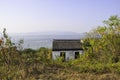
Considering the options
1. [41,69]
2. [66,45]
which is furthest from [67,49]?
[41,69]

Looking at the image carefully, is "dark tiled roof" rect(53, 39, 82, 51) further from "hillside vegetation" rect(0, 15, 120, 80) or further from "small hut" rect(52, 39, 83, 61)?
"hillside vegetation" rect(0, 15, 120, 80)

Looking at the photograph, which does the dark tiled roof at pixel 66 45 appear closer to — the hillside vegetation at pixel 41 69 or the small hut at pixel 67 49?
the small hut at pixel 67 49

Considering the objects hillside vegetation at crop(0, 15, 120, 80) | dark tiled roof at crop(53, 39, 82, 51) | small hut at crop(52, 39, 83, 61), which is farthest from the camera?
dark tiled roof at crop(53, 39, 82, 51)

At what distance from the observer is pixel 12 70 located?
10422 millimetres

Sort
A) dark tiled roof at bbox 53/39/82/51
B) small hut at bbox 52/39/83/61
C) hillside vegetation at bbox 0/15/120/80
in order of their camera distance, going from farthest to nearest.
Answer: dark tiled roof at bbox 53/39/82/51
small hut at bbox 52/39/83/61
hillside vegetation at bbox 0/15/120/80

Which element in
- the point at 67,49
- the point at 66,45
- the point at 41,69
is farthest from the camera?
the point at 66,45

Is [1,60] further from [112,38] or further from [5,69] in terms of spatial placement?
[112,38]

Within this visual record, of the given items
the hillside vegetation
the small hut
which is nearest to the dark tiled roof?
the small hut

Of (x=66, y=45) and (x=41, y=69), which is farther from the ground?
(x=41, y=69)

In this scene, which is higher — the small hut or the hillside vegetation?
the hillside vegetation

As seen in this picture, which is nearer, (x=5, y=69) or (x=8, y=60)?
(x=5, y=69)

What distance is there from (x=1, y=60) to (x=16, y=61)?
71 centimetres

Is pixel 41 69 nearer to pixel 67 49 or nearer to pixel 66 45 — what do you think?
pixel 67 49

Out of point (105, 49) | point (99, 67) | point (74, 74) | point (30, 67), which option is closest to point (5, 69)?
point (30, 67)
